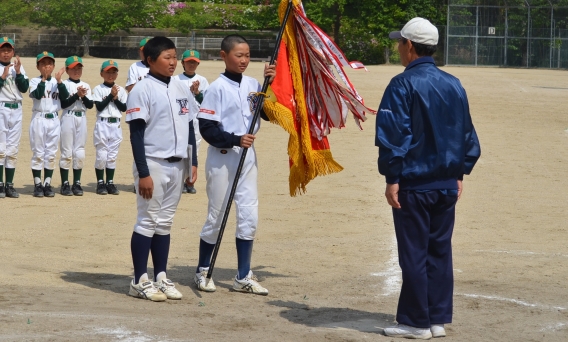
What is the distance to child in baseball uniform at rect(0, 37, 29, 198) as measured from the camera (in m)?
11.0

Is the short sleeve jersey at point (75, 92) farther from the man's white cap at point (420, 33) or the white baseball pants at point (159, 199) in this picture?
the man's white cap at point (420, 33)

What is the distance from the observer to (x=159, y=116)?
21.2ft

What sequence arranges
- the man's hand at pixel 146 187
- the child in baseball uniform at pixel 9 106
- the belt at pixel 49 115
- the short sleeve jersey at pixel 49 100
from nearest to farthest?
the man's hand at pixel 146 187, the child in baseball uniform at pixel 9 106, the short sleeve jersey at pixel 49 100, the belt at pixel 49 115

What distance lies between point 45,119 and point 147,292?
5846 millimetres

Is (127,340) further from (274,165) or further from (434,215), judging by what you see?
(274,165)

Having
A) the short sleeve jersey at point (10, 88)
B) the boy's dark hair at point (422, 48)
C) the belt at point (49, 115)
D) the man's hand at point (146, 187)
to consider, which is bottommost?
the man's hand at point (146, 187)

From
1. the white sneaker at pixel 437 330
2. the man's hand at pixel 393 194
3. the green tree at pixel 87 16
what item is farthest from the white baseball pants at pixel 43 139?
the green tree at pixel 87 16

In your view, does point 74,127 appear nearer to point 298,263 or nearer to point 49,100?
point 49,100

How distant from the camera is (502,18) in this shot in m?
44.7

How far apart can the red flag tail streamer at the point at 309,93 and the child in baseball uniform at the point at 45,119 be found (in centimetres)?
511

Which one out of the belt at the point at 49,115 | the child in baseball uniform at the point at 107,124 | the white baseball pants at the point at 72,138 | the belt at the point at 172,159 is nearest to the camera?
the belt at the point at 172,159

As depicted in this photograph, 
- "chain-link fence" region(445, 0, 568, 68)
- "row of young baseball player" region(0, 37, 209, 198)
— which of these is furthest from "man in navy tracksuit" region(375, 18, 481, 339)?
"chain-link fence" region(445, 0, 568, 68)

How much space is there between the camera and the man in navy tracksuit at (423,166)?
540 centimetres

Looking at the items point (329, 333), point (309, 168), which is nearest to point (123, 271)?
point (309, 168)
